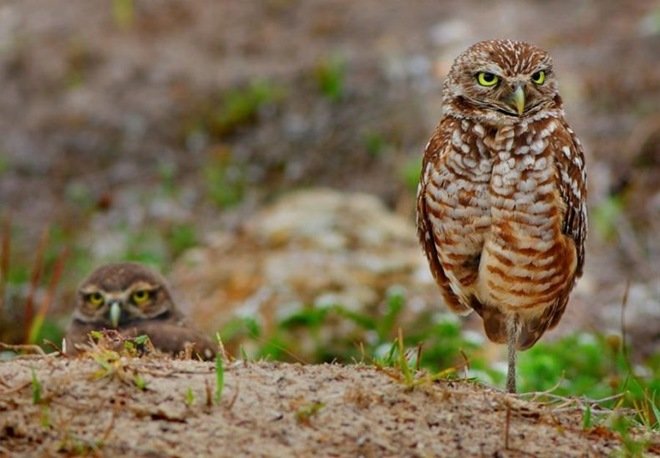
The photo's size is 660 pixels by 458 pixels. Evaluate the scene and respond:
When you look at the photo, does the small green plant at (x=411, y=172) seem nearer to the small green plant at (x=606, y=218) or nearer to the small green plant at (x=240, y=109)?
the small green plant at (x=606, y=218)

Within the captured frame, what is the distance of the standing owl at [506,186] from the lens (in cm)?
541

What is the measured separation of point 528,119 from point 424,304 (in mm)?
3902

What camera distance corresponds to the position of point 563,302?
579 centimetres

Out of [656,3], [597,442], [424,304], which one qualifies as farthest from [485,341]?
[656,3]

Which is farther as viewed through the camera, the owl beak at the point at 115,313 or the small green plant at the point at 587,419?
the owl beak at the point at 115,313

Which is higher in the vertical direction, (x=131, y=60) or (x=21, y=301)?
(x=131, y=60)

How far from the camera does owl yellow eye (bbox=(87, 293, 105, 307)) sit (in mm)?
7305

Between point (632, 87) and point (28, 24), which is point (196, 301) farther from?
point (28, 24)

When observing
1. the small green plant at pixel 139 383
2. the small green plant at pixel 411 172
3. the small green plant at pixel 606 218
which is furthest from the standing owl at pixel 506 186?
the small green plant at pixel 411 172

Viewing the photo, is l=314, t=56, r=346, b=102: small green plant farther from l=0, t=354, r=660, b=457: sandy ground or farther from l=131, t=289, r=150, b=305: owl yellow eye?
l=0, t=354, r=660, b=457: sandy ground

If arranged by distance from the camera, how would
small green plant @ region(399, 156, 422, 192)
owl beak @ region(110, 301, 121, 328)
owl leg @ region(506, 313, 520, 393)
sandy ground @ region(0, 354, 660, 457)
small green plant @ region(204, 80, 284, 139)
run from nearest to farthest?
sandy ground @ region(0, 354, 660, 457) < owl leg @ region(506, 313, 520, 393) < owl beak @ region(110, 301, 121, 328) < small green plant @ region(399, 156, 422, 192) < small green plant @ region(204, 80, 284, 139)

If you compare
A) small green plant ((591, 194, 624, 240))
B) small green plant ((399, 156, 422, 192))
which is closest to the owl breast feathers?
small green plant ((591, 194, 624, 240))

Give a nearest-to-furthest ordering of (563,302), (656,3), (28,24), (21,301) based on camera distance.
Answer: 1. (563,302)
2. (21,301)
3. (656,3)
4. (28,24)

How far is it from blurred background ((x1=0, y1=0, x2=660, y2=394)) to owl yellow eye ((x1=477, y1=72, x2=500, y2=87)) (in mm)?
3272
